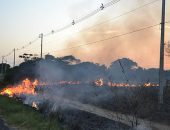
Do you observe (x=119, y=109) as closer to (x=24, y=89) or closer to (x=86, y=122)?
(x=86, y=122)

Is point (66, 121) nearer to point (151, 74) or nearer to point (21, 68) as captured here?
point (151, 74)

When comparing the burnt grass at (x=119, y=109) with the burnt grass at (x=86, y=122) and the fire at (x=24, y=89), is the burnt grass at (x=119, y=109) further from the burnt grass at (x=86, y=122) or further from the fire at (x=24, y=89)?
the fire at (x=24, y=89)

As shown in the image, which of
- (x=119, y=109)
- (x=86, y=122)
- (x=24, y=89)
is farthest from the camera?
(x=24, y=89)

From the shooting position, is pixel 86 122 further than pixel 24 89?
No

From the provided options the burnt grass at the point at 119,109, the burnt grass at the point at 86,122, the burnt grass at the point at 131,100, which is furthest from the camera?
the burnt grass at the point at 131,100

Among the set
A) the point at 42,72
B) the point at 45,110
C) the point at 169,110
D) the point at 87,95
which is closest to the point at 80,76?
the point at 42,72

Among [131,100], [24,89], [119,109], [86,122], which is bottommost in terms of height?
[86,122]

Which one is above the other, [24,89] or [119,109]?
[24,89]

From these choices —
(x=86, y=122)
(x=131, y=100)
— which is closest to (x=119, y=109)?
(x=86, y=122)

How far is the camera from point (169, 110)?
27.5 metres

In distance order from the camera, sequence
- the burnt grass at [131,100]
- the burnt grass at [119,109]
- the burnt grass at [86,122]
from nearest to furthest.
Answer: the burnt grass at [86,122]
the burnt grass at [119,109]
the burnt grass at [131,100]

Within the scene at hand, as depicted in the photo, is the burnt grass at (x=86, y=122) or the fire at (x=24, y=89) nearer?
the burnt grass at (x=86, y=122)

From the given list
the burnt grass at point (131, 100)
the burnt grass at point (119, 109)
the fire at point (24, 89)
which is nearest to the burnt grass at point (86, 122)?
the burnt grass at point (119, 109)

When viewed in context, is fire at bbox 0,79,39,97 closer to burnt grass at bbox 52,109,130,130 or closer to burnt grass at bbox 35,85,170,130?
burnt grass at bbox 35,85,170,130
